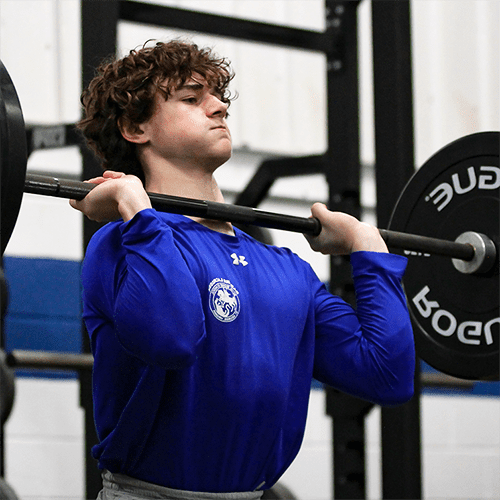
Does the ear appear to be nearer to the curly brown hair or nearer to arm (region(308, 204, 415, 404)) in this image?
the curly brown hair

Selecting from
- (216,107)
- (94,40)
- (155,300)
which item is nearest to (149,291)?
(155,300)

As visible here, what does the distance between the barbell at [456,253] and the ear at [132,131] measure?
46cm

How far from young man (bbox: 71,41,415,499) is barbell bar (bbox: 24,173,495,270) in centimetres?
3

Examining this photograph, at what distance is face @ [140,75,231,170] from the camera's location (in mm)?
1349

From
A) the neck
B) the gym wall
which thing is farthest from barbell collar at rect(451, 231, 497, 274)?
the gym wall

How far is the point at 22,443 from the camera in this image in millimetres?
3021

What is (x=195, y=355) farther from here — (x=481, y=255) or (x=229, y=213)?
(x=481, y=255)

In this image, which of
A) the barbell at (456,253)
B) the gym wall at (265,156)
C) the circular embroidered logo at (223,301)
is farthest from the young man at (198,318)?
the gym wall at (265,156)

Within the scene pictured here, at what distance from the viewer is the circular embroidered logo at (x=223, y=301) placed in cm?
121

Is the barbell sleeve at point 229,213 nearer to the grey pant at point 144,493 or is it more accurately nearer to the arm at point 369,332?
the arm at point 369,332

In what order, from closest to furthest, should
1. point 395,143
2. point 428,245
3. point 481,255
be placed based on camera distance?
point 428,245, point 481,255, point 395,143

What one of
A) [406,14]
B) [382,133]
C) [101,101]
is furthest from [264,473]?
[406,14]

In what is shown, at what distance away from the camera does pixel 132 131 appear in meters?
1.44

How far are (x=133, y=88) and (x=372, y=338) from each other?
1.86 feet
